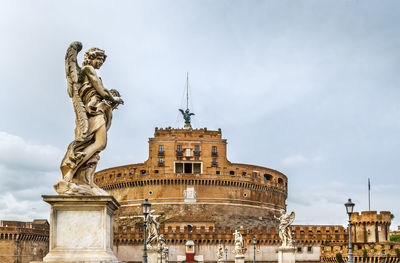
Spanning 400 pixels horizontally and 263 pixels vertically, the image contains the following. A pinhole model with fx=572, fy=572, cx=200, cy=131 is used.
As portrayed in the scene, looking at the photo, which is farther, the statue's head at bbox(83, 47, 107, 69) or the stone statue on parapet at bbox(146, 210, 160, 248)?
the stone statue on parapet at bbox(146, 210, 160, 248)

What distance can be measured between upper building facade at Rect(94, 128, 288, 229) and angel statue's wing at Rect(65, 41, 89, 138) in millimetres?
81493

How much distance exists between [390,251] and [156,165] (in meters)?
38.1

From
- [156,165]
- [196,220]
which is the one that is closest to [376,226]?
[196,220]

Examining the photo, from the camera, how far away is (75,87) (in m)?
7.30

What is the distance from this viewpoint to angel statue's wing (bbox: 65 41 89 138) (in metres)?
7.20

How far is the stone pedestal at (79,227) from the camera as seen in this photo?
263 inches

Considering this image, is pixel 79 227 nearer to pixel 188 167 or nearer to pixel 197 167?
pixel 197 167

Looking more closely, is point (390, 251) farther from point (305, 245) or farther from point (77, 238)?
point (77, 238)

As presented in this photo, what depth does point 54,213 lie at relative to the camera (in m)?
6.82

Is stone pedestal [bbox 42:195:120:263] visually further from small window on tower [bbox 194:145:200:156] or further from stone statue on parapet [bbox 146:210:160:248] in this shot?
small window on tower [bbox 194:145:200:156]

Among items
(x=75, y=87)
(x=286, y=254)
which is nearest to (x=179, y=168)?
(x=286, y=254)

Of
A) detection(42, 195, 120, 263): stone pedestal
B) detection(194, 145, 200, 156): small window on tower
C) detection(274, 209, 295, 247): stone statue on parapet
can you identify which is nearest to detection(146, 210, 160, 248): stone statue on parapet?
detection(274, 209, 295, 247): stone statue on parapet

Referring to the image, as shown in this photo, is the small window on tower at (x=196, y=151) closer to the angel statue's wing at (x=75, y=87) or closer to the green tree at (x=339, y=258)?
the green tree at (x=339, y=258)

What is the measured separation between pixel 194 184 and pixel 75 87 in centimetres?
8425
